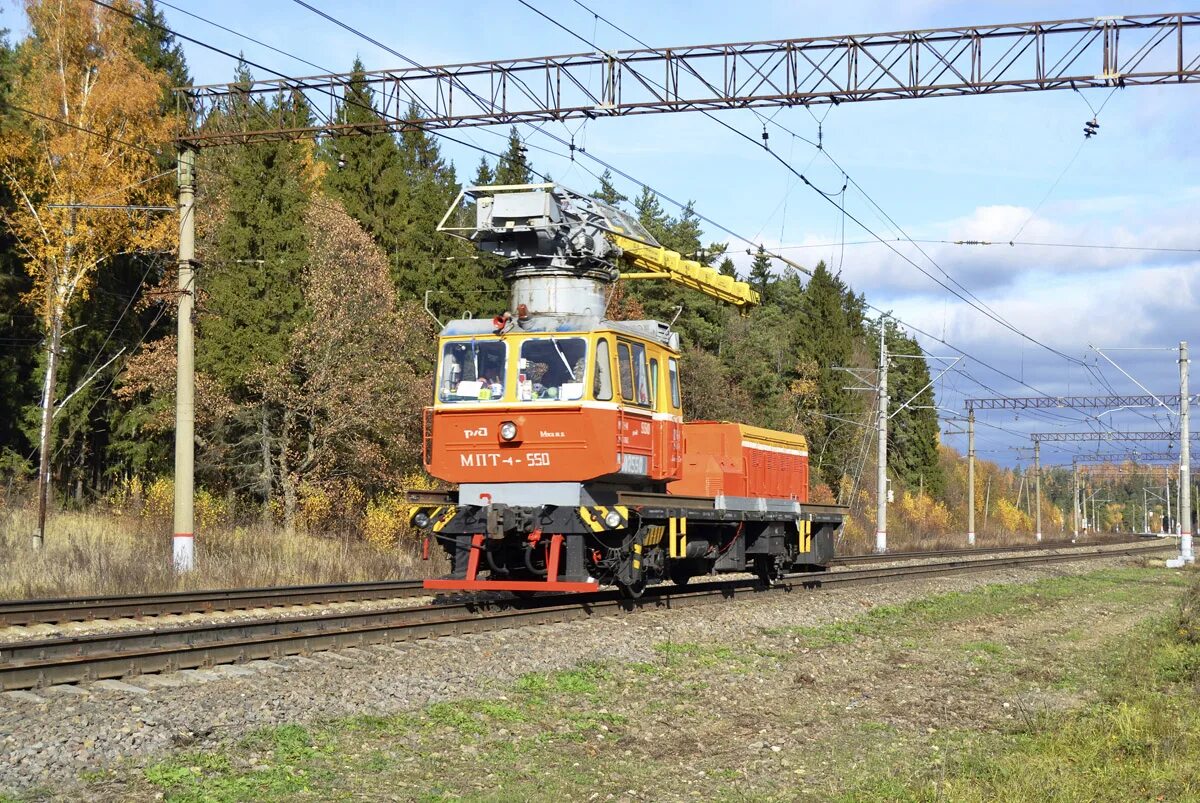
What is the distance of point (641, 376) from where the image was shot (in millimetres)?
17078

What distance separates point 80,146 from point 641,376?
2099 centimetres

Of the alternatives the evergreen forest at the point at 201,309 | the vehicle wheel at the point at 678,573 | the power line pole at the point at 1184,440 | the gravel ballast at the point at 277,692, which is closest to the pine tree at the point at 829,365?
the evergreen forest at the point at 201,309

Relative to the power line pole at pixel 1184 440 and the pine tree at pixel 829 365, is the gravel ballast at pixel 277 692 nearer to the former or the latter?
the power line pole at pixel 1184 440

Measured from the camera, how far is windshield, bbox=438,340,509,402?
16.6 metres

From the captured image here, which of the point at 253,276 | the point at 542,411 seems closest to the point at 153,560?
the point at 542,411

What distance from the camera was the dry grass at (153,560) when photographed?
19.3m

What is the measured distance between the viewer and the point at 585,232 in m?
17.6

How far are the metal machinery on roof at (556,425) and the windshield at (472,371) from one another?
2 cm

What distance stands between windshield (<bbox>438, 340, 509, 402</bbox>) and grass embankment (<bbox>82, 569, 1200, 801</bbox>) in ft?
14.8

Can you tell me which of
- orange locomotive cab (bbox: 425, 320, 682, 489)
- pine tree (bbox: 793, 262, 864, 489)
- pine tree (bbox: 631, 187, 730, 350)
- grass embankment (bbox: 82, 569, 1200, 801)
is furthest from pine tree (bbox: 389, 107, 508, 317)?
grass embankment (bbox: 82, 569, 1200, 801)

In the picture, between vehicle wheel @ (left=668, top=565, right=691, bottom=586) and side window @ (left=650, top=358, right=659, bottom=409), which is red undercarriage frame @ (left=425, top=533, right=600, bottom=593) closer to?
side window @ (left=650, top=358, right=659, bottom=409)

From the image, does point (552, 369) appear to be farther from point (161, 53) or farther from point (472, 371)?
point (161, 53)

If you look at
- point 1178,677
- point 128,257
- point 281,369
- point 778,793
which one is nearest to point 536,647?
point 778,793

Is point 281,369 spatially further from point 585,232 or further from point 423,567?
point 585,232
